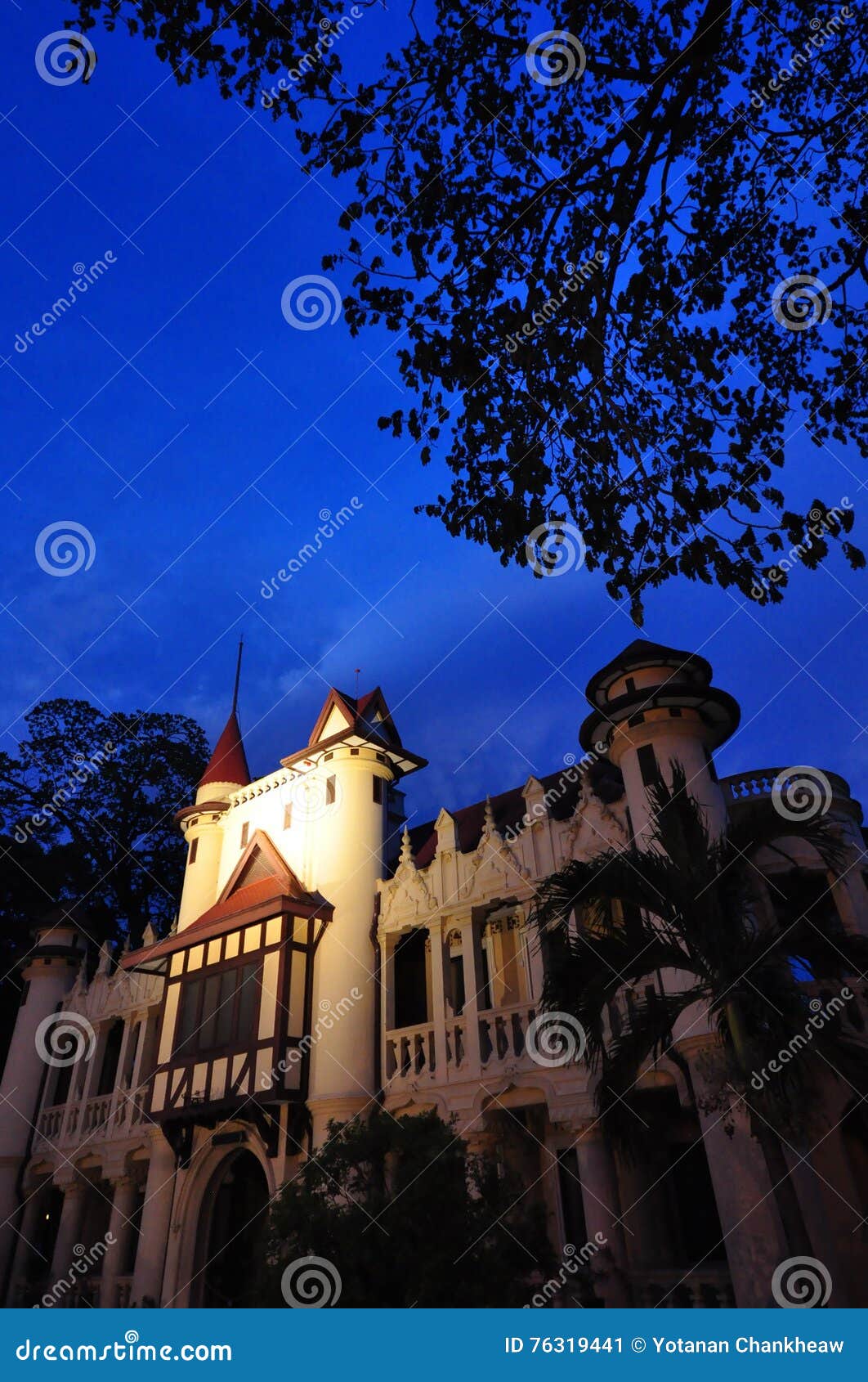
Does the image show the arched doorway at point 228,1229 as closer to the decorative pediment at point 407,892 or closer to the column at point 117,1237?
the column at point 117,1237

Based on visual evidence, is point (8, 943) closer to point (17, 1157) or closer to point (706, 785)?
point (17, 1157)

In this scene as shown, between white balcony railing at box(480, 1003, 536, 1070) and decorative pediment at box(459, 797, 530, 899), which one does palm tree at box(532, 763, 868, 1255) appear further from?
decorative pediment at box(459, 797, 530, 899)

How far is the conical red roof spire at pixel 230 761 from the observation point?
27.9 m

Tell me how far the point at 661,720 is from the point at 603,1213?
8.78m

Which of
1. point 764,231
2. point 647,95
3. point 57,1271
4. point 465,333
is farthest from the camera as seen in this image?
point 57,1271

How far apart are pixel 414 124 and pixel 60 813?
35768 millimetres

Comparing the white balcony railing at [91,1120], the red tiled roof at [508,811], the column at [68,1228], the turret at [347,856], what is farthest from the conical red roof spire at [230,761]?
the column at [68,1228]

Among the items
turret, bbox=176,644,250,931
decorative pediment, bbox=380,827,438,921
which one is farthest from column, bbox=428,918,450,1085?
turret, bbox=176,644,250,931

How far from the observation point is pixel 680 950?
10.5m

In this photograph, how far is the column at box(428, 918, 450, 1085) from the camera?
17.9 meters

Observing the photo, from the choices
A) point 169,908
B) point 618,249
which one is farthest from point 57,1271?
point 618,249

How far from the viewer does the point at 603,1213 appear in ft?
47.3

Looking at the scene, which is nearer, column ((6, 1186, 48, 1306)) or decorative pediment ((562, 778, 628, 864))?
decorative pediment ((562, 778, 628, 864))

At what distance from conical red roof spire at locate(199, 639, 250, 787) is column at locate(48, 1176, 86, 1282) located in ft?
41.1
